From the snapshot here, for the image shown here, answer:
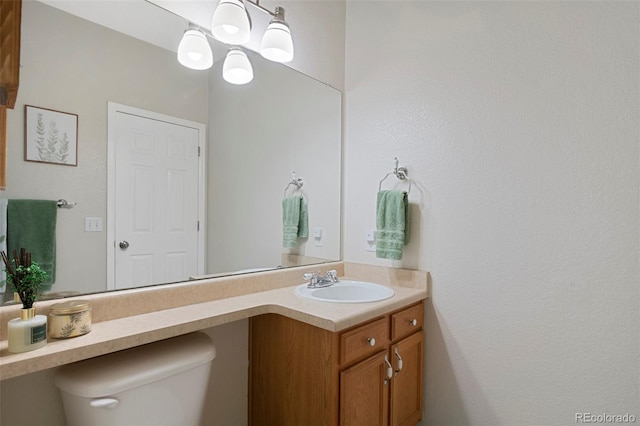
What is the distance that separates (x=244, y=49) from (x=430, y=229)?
53.6 inches

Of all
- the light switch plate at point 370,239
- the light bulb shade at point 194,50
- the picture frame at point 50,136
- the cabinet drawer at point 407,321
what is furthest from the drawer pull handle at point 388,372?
the light bulb shade at point 194,50

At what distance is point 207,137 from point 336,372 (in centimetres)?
118

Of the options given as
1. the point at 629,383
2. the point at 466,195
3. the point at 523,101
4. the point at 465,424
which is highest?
the point at 523,101

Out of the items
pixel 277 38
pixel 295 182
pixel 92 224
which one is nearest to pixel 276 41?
pixel 277 38

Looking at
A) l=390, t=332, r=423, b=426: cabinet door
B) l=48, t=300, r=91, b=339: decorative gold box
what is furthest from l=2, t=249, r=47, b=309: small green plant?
l=390, t=332, r=423, b=426: cabinet door

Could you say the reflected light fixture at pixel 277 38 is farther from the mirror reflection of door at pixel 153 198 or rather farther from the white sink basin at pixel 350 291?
the white sink basin at pixel 350 291

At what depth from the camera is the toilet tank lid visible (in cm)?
96

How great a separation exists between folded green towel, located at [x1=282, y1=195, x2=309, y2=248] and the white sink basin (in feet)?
0.98

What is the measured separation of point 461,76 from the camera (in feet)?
5.55

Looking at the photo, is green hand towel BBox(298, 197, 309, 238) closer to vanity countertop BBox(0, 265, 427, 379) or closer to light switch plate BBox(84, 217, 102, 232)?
vanity countertop BBox(0, 265, 427, 379)

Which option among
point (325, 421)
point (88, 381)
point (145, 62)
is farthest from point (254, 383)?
point (145, 62)

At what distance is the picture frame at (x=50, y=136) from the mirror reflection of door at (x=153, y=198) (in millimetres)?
120

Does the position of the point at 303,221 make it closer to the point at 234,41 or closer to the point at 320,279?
the point at 320,279

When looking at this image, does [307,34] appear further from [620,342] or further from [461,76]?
[620,342]
